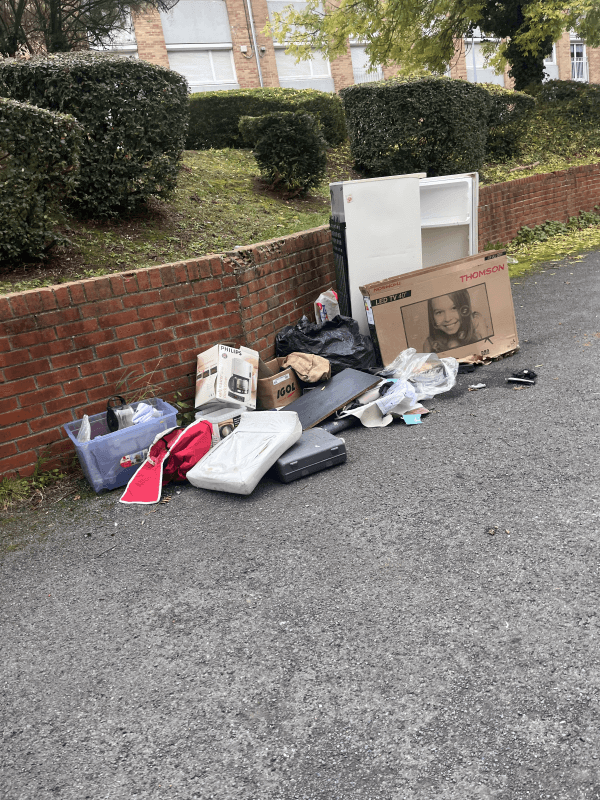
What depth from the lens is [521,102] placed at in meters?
13.2

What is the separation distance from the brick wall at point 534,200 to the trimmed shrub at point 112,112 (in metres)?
5.40

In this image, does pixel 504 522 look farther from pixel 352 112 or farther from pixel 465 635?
pixel 352 112

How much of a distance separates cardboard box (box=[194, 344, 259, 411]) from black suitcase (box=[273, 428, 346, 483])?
672 mm

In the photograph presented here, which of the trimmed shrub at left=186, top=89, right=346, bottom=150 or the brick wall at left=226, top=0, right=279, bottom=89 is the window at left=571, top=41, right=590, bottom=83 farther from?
the trimmed shrub at left=186, top=89, right=346, bottom=150

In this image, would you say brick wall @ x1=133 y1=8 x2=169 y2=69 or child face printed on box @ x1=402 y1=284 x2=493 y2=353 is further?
brick wall @ x1=133 y1=8 x2=169 y2=69

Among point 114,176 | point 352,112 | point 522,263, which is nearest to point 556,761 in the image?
point 114,176

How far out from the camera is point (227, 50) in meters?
23.3

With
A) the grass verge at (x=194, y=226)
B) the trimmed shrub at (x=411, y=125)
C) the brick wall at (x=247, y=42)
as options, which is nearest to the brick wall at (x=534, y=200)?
the grass verge at (x=194, y=226)

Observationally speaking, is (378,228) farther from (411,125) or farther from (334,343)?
(411,125)

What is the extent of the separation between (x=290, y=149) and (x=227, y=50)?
18434 mm

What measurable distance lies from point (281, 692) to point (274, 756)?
0.24m

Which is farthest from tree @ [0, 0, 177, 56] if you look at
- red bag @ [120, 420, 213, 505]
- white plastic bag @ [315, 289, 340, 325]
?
red bag @ [120, 420, 213, 505]

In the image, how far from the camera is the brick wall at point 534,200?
9.51 m

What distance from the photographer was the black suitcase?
354 cm
